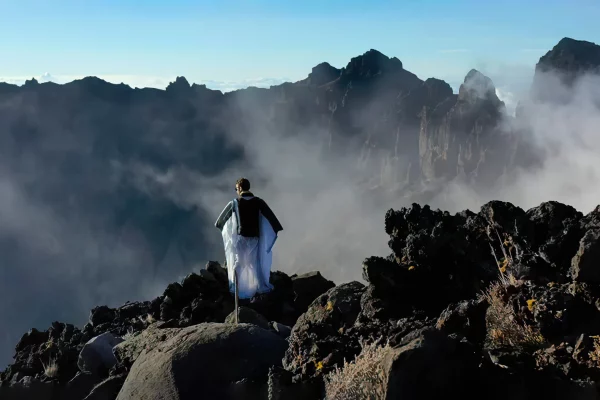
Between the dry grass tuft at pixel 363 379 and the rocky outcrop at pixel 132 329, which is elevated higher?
the rocky outcrop at pixel 132 329

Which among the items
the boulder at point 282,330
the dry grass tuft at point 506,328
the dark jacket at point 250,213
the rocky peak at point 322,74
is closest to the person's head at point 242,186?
the dark jacket at point 250,213

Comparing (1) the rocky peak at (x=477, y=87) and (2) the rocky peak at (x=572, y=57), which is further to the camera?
(1) the rocky peak at (x=477, y=87)

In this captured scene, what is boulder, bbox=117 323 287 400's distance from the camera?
8.34 metres

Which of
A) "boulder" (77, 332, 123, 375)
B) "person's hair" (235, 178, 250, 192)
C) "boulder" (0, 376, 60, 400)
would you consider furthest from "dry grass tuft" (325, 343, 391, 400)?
"person's hair" (235, 178, 250, 192)

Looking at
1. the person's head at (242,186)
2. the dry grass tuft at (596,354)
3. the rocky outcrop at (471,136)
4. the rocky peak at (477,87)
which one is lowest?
the dry grass tuft at (596,354)

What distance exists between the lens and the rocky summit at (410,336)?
6.52 m

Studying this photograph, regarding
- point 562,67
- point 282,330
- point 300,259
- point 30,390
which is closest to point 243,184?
point 282,330

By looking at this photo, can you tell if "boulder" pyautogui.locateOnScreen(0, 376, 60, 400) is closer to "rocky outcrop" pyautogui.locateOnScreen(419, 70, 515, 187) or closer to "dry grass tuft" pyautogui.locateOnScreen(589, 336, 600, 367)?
"dry grass tuft" pyautogui.locateOnScreen(589, 336, 600, 367)

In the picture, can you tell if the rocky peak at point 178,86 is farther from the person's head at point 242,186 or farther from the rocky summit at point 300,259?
the person's head at point 242,186

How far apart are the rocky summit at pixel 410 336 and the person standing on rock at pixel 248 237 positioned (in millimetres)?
691

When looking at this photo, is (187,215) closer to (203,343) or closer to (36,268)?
(36,268)

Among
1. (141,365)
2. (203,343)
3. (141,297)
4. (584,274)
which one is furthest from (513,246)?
(141,297)

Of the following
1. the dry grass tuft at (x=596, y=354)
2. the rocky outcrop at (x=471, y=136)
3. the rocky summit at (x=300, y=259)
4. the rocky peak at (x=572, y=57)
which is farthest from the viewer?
the rocky outcrop at (x=471, y=136)

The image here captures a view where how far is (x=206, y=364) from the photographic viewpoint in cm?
864
